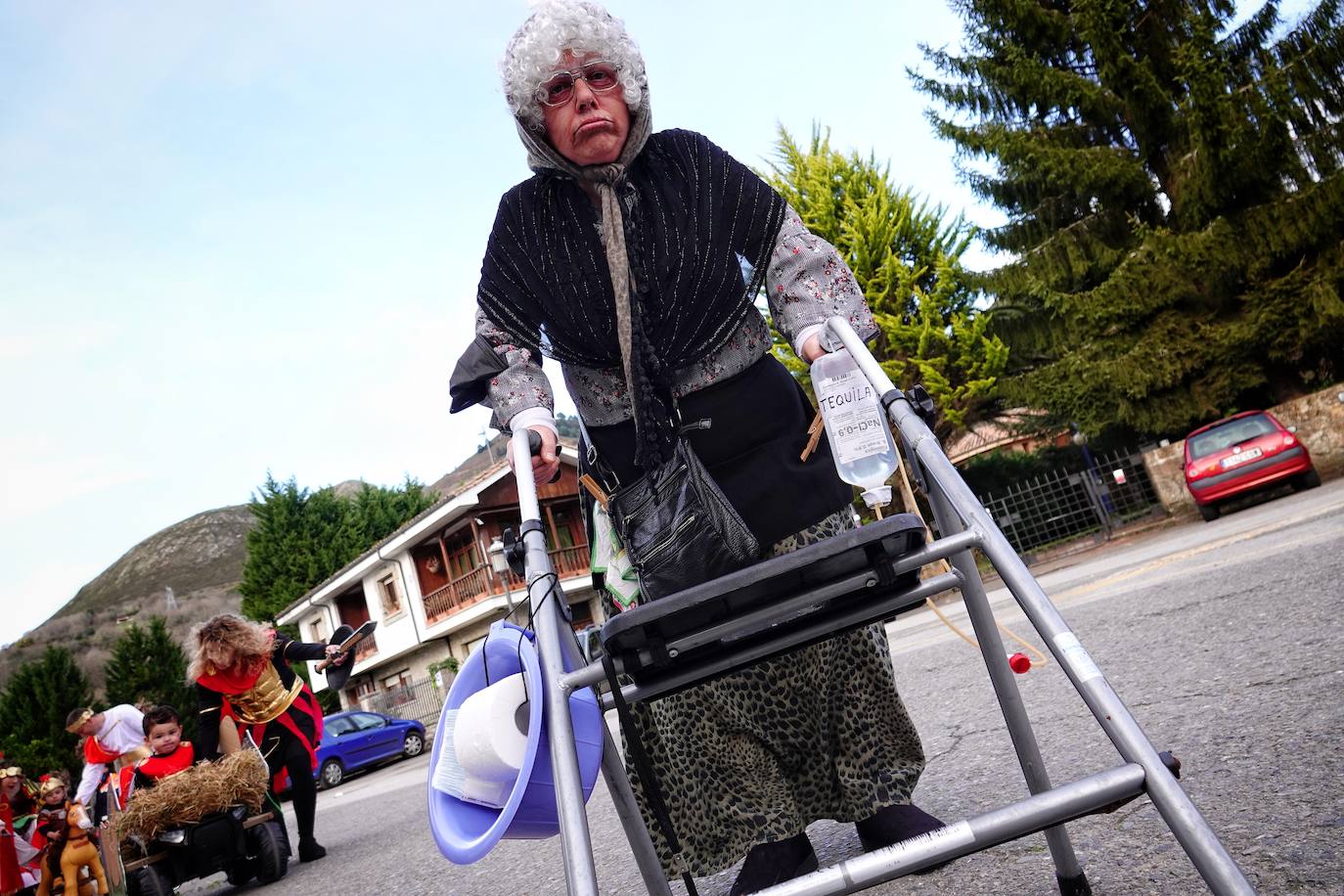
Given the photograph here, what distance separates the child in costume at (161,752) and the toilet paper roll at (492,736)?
561cm

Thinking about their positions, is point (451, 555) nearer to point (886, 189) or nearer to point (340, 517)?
point (340, 517)

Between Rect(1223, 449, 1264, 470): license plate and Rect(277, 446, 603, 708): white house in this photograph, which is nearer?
Rect(1223, 449, 1264, 470): license plate

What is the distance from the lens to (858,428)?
1.97m

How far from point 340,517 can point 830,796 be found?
5085cm

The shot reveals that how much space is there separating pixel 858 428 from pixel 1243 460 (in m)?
14.2

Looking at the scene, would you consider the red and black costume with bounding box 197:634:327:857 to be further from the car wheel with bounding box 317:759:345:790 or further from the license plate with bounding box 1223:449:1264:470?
the car wheel with bounding box 317:759:345:790

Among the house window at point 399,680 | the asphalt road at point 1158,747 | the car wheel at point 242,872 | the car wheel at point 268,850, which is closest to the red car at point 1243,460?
the asphalt road at point 1158,747

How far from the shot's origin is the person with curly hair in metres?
2.20

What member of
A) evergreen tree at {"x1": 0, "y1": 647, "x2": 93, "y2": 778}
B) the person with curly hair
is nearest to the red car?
the person with curly hair

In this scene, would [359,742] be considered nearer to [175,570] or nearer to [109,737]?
[109,737]

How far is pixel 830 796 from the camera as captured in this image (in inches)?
91.2

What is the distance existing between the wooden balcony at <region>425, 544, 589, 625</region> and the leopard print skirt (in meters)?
28.6

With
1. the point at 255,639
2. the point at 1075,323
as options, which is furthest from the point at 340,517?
the point at 255,639

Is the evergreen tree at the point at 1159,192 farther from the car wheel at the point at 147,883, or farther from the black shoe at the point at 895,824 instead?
the black shoe at the point at 895,824
